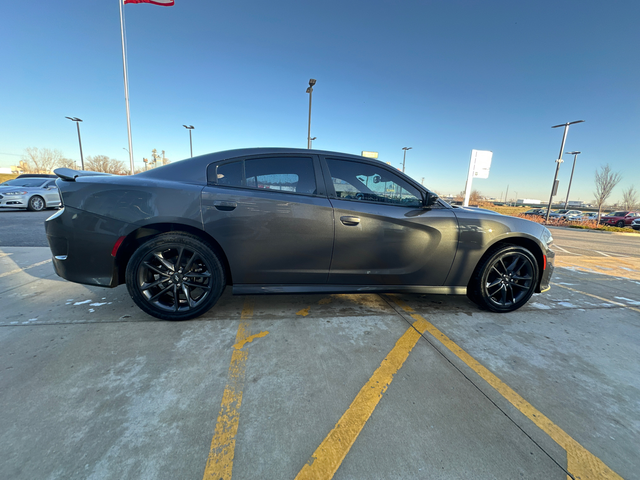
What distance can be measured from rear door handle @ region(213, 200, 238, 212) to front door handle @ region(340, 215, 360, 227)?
0.96m

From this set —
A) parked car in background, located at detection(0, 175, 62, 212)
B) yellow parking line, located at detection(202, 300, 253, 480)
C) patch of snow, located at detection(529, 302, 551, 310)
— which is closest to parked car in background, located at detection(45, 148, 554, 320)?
yellow parking line, located at detection(202, 300, 253, 480)

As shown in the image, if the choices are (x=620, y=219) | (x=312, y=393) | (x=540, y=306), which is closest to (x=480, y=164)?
(x=620, y=219)

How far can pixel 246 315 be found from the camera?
2686mm

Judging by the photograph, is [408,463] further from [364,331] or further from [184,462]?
[364,331]

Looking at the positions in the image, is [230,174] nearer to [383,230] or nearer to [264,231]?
[264,231]

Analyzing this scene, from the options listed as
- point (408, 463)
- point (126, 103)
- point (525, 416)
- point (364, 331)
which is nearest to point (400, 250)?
point (364, 331)

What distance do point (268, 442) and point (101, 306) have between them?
7.86 ft

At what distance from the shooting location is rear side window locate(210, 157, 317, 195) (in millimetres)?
2508

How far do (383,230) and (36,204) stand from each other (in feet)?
47.0

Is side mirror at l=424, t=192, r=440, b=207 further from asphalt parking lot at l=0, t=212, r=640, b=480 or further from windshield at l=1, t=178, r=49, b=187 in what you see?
windshield at l=1, t=178, r=49, b=187

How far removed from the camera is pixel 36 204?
35.4ft

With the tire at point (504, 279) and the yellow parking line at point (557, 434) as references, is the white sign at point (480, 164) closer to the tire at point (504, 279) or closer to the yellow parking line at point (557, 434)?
the tire at point (504, 279)

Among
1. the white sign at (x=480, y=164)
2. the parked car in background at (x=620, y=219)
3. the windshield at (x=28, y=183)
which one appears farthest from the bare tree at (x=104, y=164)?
the parked car in background at (x=620, y=219)

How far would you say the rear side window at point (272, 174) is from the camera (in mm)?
2508
